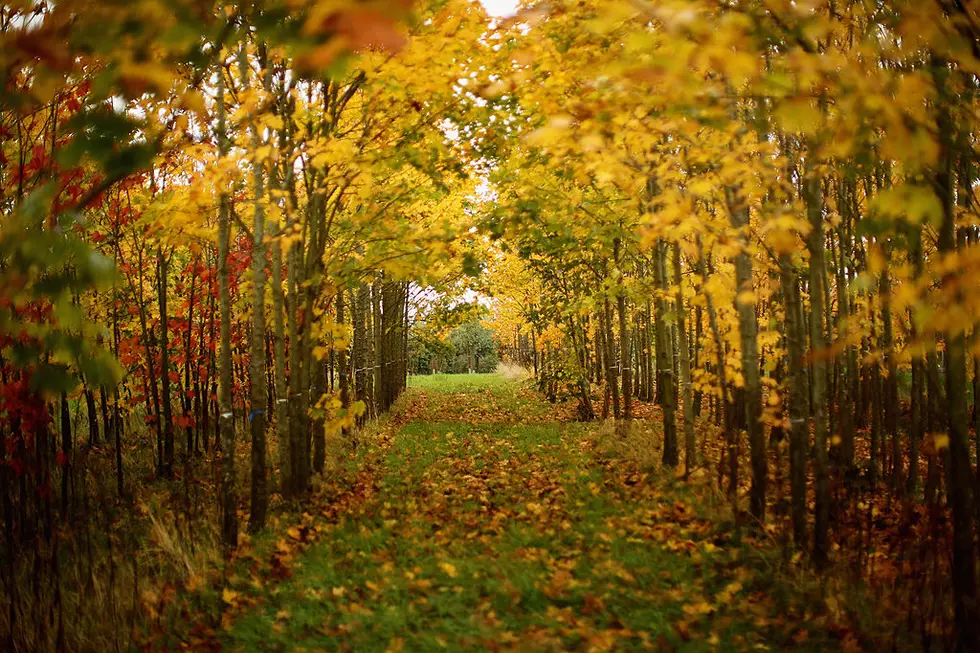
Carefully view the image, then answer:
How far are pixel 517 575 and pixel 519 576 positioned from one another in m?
0.04

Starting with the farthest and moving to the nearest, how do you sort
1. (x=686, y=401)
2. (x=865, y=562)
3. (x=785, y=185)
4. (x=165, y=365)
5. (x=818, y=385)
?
(x=165, y=365), (x=686, y=401), (x=818, y=385), (x=865, y=562), (x=785, y=185)

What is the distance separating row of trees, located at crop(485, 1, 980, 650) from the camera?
2404 millimetres

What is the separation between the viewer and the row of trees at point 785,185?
2404 mm

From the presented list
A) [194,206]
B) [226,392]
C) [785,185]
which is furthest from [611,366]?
[194,206]

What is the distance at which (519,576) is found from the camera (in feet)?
16.8

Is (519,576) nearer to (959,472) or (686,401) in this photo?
(959,472)

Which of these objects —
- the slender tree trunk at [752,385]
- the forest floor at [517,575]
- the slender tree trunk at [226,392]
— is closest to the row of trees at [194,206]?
the slender tree trunk at [226,392]

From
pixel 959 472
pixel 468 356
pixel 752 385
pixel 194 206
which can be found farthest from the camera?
pixel 468 356

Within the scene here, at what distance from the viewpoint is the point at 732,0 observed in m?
4.00

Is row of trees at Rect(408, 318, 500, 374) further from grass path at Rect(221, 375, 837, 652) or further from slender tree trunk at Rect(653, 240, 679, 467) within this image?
grass path at Rect(221, 375, 837, 652)

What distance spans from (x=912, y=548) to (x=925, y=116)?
366cm

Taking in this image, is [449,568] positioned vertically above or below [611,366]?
below

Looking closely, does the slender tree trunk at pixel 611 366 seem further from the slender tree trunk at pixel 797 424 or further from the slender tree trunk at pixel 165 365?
the slender tree trunk at pixel 165 365

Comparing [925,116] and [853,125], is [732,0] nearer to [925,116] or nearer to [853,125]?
[925,116]
